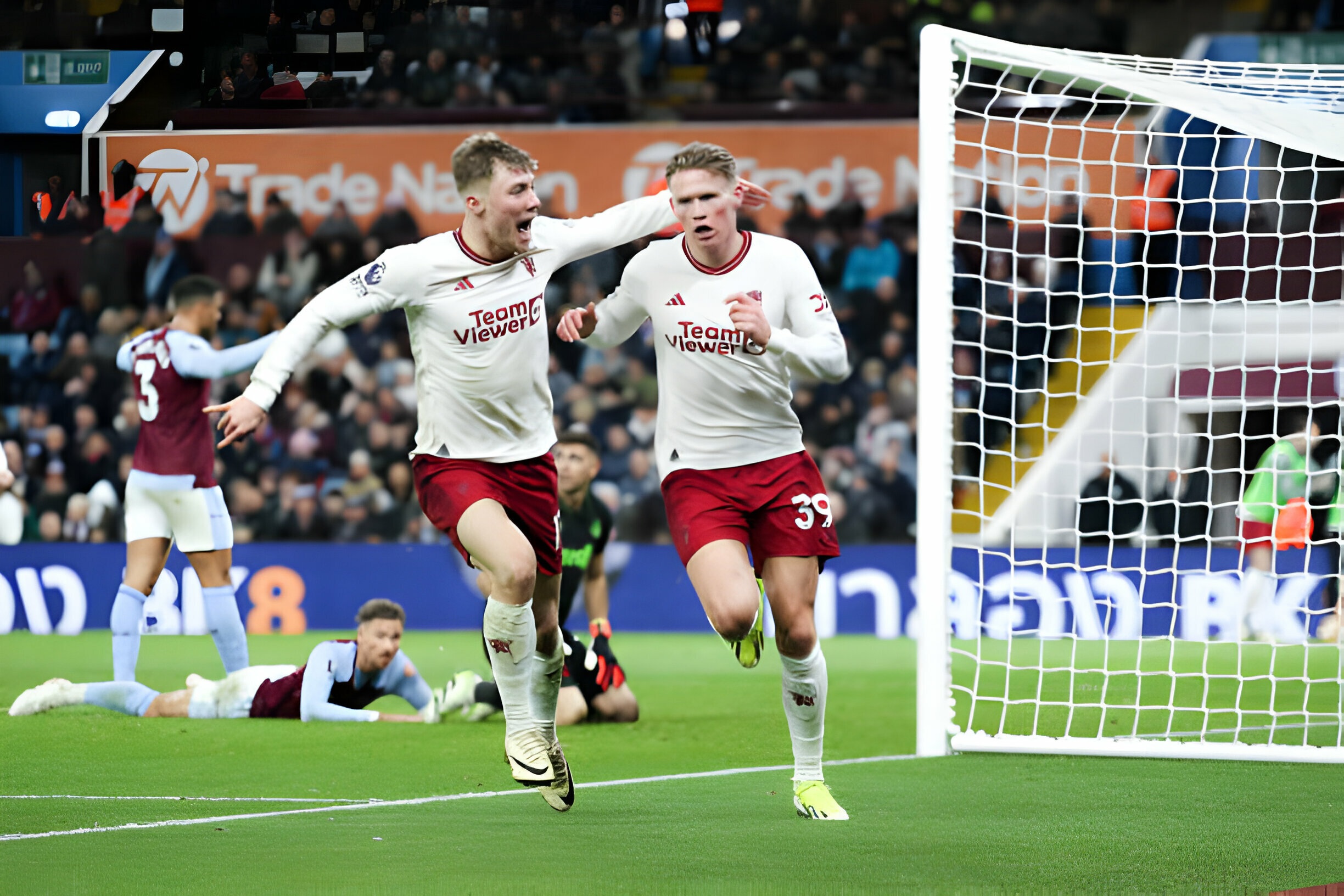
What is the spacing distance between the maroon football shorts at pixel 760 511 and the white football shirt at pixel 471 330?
0.60 metres

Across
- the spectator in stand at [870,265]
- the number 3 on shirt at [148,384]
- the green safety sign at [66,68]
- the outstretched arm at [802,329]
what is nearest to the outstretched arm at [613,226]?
the outstretched arm at [802,329]

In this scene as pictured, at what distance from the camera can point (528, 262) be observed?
517 cm

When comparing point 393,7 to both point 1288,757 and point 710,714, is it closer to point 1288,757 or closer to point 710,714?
point 710,714

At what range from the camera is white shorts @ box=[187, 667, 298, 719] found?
7828 millimetres

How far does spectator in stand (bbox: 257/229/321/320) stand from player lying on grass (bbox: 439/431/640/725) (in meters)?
6.61

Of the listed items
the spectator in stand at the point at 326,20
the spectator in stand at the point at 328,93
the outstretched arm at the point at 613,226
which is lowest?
the outstretched arm at the point at 613,226

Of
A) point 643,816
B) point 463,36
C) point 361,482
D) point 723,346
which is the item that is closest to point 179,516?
point 643,816

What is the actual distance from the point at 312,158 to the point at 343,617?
4.67 metres

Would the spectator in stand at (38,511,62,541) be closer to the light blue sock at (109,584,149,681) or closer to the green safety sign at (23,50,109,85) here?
the green safety sign at (23,50,109,85)

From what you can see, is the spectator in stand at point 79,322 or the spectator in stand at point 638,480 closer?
the spectator in stand at point 638,480

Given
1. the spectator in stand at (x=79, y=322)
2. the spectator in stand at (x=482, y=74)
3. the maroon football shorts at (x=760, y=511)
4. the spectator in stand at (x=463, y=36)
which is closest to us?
the maroon football shorts at (x=760, y=511)

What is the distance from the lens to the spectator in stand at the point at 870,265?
14.1 meters

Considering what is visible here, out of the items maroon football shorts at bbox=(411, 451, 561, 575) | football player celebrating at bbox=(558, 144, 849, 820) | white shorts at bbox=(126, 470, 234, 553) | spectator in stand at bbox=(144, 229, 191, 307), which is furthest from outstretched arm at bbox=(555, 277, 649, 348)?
spectator in stand at bbox=(144, 229, 191, 307)

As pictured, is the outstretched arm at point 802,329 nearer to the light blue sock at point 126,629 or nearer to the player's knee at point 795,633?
the player's knee at point 795,633
